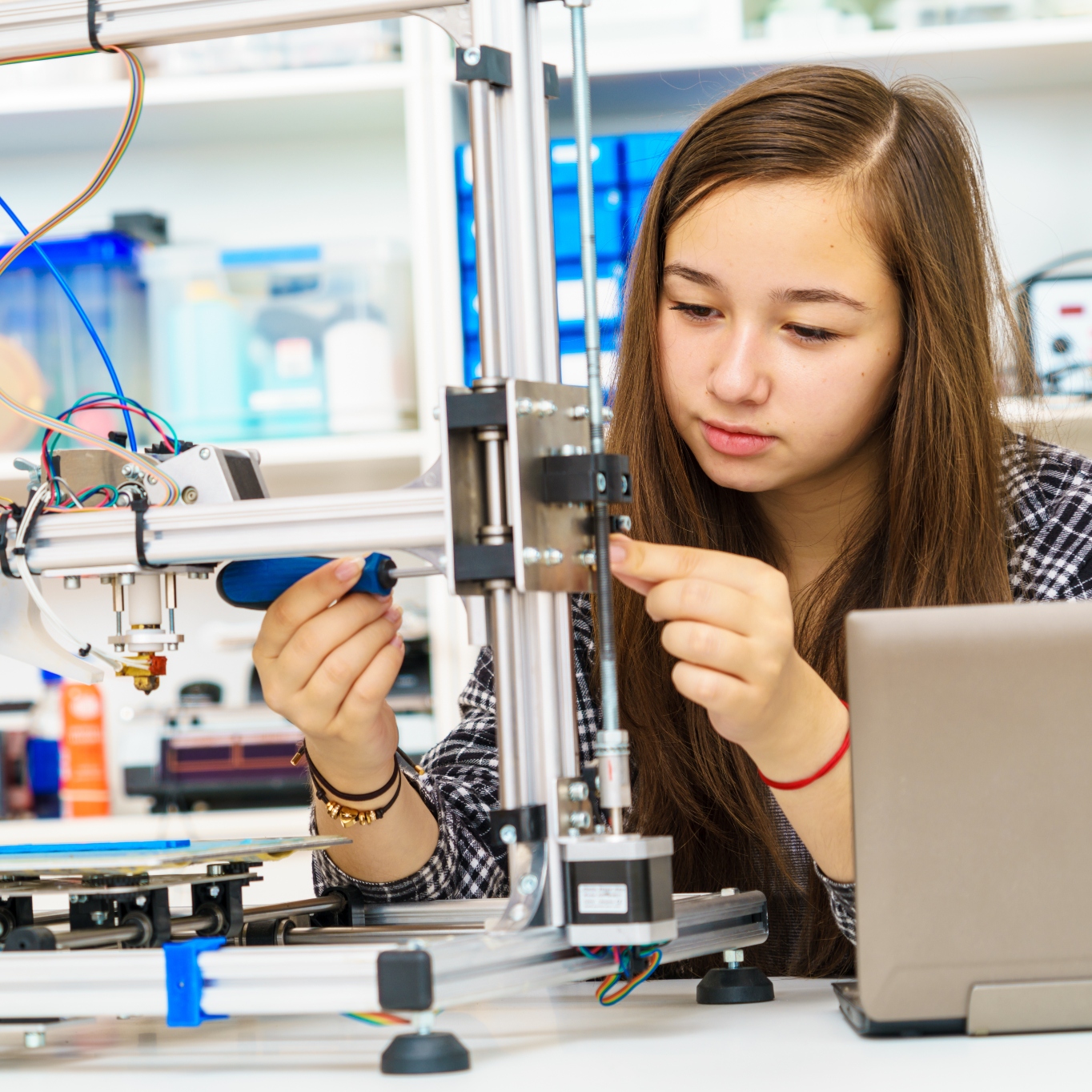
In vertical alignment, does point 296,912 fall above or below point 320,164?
below

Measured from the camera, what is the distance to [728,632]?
683mm

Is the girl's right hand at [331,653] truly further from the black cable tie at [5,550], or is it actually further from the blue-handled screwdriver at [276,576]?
the black cable tie at [5,550]

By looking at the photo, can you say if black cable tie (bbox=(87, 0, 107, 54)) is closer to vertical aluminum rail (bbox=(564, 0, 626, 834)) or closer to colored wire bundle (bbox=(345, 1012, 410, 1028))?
vertical aluminum rail (bbox=(564, 0, 626, 834))

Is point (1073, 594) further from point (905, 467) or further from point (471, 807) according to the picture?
point (471, 807)

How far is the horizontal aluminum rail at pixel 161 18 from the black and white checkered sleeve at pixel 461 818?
1.51 ft

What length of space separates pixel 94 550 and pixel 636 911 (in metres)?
0.33

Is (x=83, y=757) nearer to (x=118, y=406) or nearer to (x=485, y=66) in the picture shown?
(x=118, y=406)

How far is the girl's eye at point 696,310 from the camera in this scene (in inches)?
39.8

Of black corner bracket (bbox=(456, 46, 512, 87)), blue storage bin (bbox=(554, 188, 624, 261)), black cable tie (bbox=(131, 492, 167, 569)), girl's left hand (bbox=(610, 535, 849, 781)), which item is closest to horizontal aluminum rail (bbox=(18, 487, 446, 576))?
black cable tie (bbox=(131, 492, 167, 569))

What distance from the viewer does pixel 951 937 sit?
592 mm

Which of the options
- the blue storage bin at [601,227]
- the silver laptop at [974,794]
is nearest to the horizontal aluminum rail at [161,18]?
the silver laptop at [974,794]

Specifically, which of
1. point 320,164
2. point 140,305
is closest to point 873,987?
point 140,305

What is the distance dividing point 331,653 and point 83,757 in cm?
121

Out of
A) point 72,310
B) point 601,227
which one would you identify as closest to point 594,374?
point 601,227
